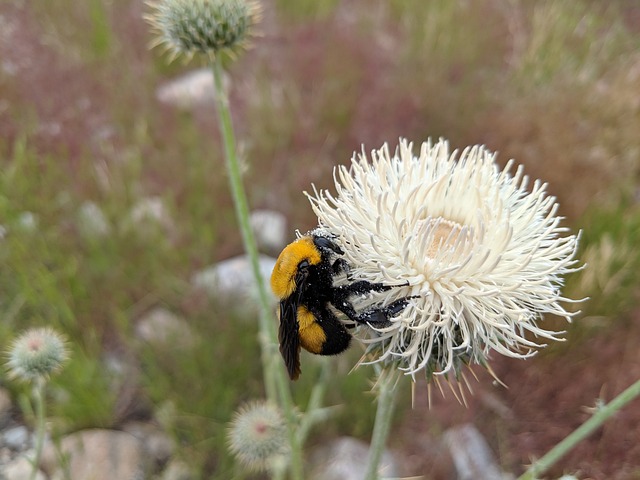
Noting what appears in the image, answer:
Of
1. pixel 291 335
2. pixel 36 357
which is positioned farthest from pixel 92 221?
pixel 291 335

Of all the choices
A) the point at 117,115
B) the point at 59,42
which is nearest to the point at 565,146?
the point at 117,115

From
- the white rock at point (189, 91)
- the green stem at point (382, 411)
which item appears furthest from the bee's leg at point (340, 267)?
the white rock at point (189, 91)

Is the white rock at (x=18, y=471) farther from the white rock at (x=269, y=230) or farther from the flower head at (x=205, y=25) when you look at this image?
the flower head at (x=205, y=25)

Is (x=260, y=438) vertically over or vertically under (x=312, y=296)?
under

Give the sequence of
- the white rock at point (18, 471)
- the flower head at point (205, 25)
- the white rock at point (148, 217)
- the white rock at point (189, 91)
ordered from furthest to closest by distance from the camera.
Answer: the white rock at point (189, 91) → the white rock at point (148, 217) → the white rock at point (18, 471) → the flower head at point (205, 25)

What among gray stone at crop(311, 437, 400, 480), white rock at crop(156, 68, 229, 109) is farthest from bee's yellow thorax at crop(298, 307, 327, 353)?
white rock at crop(156, 68, 229, 109)

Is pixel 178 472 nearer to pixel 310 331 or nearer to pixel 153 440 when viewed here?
pixel 153 440
